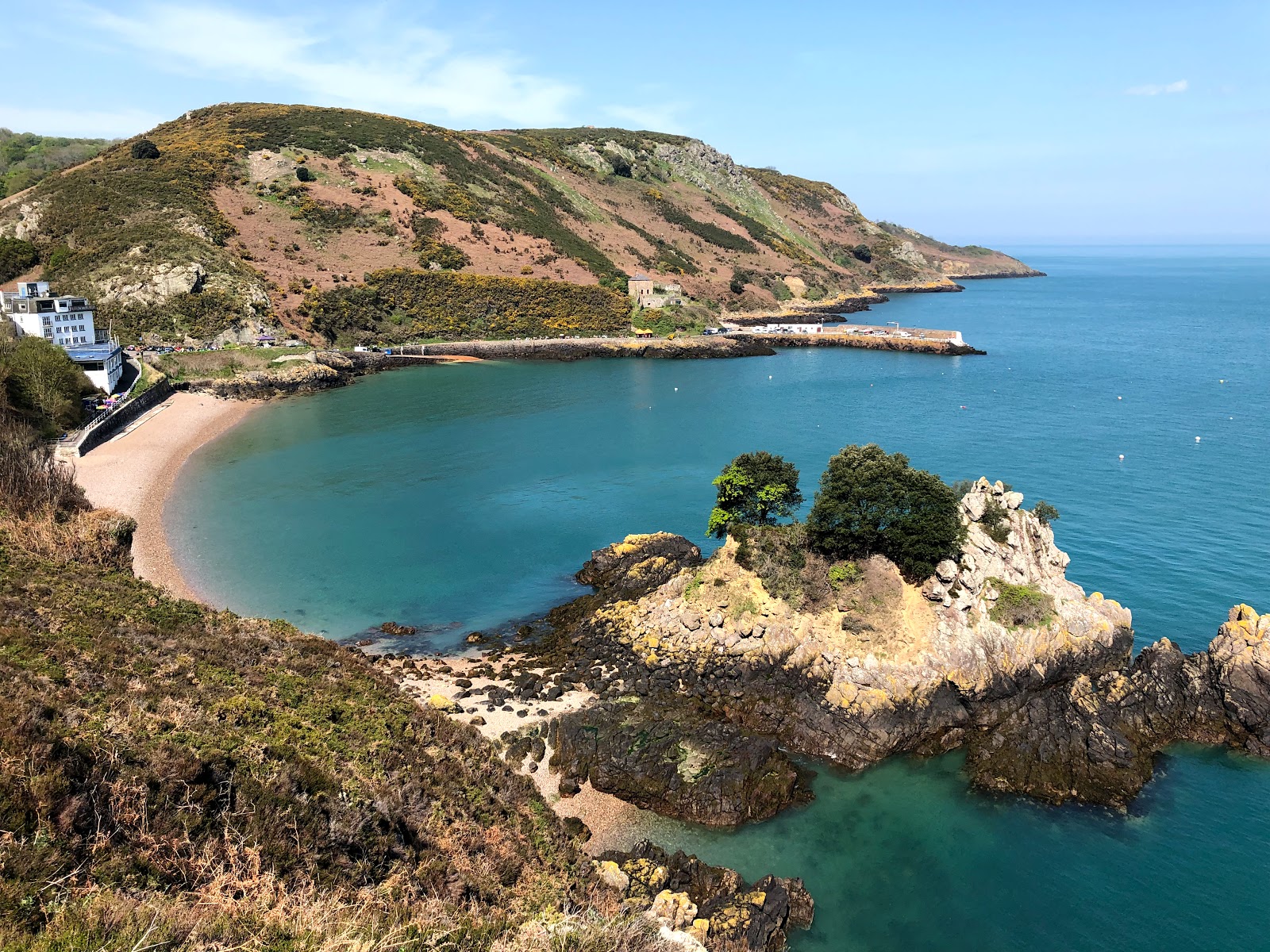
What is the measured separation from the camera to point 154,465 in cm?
5856

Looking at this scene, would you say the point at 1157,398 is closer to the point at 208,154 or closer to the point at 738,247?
the point at 738,247

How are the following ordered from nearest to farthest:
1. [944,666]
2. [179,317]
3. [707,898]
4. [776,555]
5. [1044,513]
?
[707,898]
[944,666]
[1044,513]
[776,555]
[179,317]

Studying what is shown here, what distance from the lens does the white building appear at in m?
69.8

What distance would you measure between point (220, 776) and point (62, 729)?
2797 mm

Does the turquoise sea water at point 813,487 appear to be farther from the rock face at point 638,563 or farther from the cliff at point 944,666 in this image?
the rock face at point 638,563

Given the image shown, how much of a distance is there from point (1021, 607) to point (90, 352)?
79675mm

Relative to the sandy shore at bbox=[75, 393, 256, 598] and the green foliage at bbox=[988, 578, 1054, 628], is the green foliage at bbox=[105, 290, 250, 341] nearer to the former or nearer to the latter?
the sandy shore at bbox=[75, 393, 256, 598]

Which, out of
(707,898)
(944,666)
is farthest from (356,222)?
(707,898)

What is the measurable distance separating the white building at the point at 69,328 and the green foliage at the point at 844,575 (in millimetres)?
68233

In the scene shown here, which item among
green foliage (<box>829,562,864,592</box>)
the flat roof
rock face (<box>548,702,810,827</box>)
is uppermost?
the flat roof

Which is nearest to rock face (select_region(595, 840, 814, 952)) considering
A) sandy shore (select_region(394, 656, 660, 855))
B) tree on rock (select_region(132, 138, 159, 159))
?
sandy shore (select_region(394, 656, 660, 855))

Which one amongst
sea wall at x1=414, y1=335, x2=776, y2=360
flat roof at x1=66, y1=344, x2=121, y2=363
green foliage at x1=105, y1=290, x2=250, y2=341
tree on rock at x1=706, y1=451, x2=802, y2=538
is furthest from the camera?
sea wall at x1=414, y1=335, x2=776, y2=360

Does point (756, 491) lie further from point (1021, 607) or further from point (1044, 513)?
point (1021, 607)

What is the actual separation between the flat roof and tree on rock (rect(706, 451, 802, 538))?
6067cm
